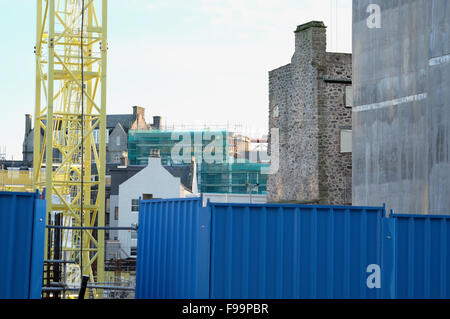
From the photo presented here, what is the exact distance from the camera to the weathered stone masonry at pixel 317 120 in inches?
1412

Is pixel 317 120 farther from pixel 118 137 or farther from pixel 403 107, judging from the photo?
pixel 118 137

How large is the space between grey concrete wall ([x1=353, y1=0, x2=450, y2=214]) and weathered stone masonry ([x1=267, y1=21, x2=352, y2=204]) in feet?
44.7

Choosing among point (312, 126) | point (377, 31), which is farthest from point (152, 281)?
point (312, 126)

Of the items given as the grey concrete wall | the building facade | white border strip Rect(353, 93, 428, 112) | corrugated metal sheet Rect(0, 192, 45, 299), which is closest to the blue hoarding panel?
corrugated metal sheet Rect(0, 192, 45, 299)

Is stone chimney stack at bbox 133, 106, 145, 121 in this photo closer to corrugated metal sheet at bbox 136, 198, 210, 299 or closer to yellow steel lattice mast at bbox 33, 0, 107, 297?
yellow steel lattice mast at bbox 33, 0, 107, 297

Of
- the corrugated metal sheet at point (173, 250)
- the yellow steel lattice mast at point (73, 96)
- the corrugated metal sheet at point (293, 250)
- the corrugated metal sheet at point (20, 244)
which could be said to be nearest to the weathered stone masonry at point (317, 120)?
the yellow steel lattice mast at point (73, 96)

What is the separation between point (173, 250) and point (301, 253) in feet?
6.61

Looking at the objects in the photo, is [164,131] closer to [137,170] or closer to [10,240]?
[137,170]

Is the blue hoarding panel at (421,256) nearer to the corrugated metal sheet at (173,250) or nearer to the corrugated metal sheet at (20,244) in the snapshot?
the corrugated metal sheet at (173,250)

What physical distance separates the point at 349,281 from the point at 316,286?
526 mm

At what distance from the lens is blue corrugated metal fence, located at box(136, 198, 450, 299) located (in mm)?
10766

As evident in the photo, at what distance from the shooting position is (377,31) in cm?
2142

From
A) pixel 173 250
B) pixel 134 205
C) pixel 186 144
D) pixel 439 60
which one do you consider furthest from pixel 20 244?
pixel 186 144

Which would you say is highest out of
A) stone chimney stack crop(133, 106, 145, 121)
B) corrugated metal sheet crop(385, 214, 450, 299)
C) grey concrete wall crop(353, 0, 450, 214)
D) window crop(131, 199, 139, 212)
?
stone chimney stack crop(133, 106, 145, 121)
